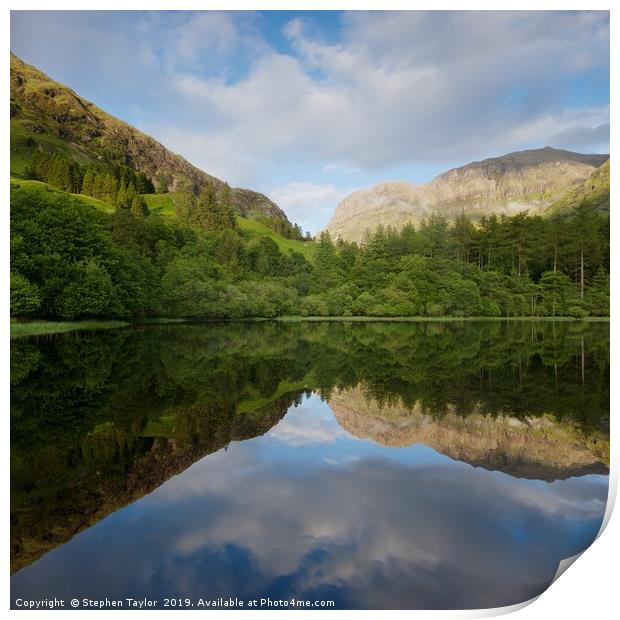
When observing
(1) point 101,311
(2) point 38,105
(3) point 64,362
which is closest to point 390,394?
(3) point 64,362

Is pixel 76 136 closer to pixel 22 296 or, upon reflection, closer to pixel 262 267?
pixel 262 267

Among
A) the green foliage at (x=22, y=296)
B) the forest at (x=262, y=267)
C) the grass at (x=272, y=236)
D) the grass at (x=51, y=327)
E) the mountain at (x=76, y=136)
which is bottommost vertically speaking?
the grass at (x=51, y=327)

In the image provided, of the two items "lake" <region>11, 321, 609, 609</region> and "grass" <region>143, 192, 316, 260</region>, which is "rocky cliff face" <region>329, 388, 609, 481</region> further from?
"grass" <region>143, 192, 316, 260</region>

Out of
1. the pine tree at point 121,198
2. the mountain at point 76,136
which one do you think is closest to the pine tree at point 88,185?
the pine tree at point 121,198

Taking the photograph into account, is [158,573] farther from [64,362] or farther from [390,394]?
[64,362]

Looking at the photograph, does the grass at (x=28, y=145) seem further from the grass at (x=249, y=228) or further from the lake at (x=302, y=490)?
the lake at (x=302, y=490)

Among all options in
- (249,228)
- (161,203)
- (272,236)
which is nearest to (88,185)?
(161,203)

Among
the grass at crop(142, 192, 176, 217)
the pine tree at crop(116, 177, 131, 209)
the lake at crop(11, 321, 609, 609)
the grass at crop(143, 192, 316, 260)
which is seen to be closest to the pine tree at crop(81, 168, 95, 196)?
the pine tree at crop(116, 177, 131, 209)

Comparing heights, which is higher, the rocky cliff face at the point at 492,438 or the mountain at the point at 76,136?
the mountain at the point at 76,136
